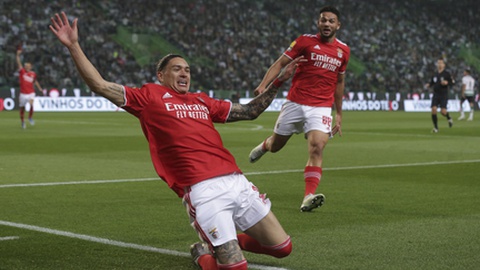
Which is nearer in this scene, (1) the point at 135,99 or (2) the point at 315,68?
(1) the point at 135,99

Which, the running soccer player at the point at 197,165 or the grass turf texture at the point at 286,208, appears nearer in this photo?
the running soccer player at the point at 197,165

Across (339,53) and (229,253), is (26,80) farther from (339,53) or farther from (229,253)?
(229,253)

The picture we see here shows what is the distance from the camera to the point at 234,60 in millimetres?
50406

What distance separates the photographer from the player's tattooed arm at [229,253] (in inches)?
202

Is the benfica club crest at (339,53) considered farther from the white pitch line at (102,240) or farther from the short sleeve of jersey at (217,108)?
the white pitch line at (102,240)

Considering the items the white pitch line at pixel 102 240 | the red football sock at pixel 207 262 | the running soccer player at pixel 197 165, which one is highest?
the running soccer player at pixel 197 165

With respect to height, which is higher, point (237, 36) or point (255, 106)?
point (255, 106)

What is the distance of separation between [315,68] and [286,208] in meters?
1.90

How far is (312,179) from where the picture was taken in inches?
359

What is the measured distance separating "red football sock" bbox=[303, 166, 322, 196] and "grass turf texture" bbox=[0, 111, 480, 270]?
29 centimetres

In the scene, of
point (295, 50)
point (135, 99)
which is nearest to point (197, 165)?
point (135, 99)

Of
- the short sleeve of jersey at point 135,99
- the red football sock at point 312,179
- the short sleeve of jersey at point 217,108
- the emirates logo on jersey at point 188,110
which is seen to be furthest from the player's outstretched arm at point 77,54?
the red football sock at point 312,179

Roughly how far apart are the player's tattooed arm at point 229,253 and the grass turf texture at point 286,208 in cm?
73

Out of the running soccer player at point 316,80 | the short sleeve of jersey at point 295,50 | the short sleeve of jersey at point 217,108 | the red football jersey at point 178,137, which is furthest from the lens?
the short sleeve of jersey at point 295,50
